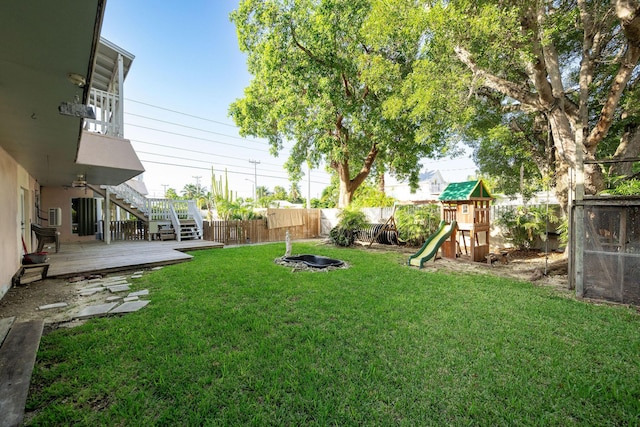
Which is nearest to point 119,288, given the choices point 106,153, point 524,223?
point 106,153

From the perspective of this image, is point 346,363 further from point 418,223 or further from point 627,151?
point 627,151

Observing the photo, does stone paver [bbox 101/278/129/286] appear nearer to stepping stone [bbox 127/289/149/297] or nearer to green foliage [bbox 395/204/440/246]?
stepping stone [bbox 127/289/149/297]

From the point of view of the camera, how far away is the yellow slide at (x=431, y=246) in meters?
7.12

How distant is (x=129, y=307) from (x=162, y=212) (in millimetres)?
10377

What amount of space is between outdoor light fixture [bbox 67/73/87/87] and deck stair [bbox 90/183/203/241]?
9.96m

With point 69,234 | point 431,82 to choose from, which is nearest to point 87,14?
point 431,82

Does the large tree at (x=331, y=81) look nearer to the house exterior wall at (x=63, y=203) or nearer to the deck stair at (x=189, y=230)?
the deck stair at (x=189, y=230)

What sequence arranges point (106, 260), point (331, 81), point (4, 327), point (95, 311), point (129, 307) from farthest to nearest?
point (331, 81) → point (106, 260) → point (129, 307) → point (95, 311) → point (4, 327)

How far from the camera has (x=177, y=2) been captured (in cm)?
1129

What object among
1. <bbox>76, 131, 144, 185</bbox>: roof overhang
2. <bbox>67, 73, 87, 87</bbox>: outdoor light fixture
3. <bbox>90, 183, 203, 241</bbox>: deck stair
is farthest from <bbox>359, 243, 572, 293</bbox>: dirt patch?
<bbox>90, 183, 203, 241</bbox>: deck stair

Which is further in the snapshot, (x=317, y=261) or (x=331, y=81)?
(x=331, y=81)

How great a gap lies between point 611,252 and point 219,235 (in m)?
12.5

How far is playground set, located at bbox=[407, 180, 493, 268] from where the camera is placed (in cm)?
762

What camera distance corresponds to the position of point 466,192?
303 inches
